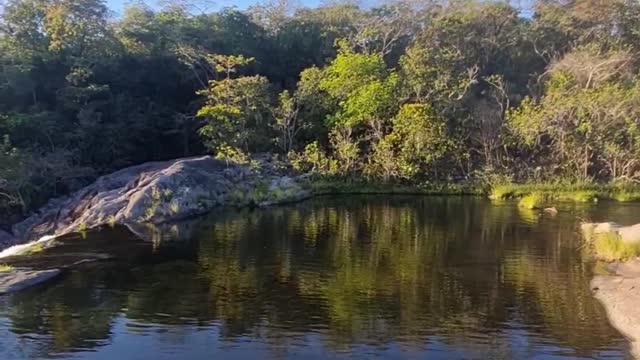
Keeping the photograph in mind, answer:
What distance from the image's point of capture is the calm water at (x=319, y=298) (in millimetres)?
15805

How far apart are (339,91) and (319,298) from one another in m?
31.8

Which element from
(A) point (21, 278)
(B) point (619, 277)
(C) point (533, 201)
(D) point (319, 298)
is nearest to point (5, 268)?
(A) point (21, 278)

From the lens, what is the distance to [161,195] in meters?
35.7

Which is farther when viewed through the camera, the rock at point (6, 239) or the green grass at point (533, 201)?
the green grass at point (533, 201)

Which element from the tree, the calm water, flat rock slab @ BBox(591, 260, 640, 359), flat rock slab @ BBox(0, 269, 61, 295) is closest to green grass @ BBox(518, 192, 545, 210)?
the calm water

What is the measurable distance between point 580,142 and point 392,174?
13.5 m

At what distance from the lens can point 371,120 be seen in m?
49.7

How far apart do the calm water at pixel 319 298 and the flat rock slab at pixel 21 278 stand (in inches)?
30.5

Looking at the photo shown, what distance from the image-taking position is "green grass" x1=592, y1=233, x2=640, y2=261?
920 inches

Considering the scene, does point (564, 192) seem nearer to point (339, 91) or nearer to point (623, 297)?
point (339, 91)

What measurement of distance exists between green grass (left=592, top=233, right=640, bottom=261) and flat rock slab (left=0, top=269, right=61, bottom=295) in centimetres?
1899

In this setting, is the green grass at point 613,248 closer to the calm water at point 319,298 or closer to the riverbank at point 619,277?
the riverbank at point 619,277

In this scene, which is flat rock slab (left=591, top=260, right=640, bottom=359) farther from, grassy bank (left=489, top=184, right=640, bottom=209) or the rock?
the rock

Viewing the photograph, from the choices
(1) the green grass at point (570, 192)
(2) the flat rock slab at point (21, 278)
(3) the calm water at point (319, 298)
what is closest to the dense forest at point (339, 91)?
(1) the green grass at point (570, 192)
